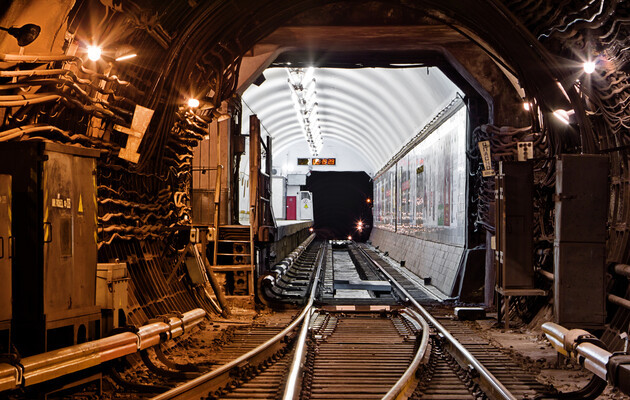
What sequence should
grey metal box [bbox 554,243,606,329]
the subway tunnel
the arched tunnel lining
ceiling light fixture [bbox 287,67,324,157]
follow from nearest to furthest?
the subway tunnel < grey metal box [bbox 554,243,606,329] < the arched tunnel lining < ceiling light fixture [bbox 287,67,324,157]

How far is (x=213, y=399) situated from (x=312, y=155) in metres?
31.6

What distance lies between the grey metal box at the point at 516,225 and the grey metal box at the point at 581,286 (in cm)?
156

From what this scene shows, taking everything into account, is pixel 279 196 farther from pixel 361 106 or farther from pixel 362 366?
pixel 362 366

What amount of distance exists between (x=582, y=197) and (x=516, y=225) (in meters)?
1.77

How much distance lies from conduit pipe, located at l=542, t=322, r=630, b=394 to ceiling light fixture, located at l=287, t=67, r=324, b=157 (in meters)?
13.0

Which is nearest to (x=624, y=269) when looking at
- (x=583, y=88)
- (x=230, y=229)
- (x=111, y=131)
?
(x=583, y=88)

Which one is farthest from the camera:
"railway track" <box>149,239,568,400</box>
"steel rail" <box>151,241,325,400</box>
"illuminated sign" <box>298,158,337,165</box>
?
"illuminated sign" <box>298,158,337,165</box>

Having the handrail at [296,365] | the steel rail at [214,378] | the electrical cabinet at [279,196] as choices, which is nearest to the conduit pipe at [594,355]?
the handrail at [296,365]

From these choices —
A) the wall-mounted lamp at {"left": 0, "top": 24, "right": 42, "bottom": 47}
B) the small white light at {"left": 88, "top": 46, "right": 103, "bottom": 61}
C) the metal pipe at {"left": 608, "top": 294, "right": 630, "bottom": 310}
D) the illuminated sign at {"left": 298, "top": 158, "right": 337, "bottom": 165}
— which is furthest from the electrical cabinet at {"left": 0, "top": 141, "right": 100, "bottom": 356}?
the illuminated sign at {"left": 298, "top": 158, "right": 337, "bottom": 165}

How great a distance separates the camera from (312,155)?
3650 centimetres

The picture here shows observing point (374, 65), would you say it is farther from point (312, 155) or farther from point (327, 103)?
point (312, 155)

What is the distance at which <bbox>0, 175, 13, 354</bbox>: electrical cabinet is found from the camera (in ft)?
14.4

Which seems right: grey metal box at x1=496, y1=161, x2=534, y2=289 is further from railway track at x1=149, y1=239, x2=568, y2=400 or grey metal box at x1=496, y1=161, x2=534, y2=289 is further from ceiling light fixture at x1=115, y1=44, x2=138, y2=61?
ceiling light fixture at x1=115, y1=44, x2=138, y2=61

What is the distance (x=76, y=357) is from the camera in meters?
4.55
